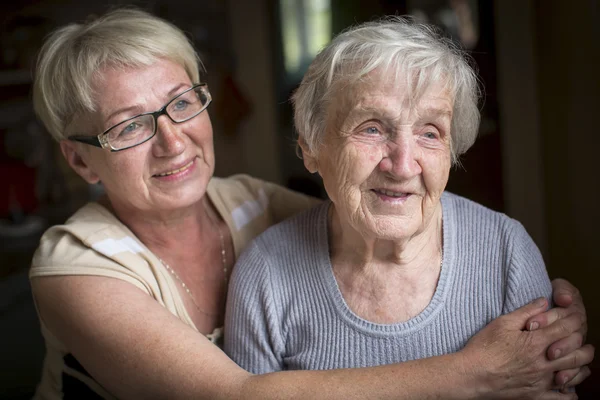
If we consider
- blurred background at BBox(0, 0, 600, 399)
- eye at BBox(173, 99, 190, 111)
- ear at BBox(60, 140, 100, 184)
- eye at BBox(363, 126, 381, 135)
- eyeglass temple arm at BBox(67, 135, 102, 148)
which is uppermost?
eye at BBox(173, 99, 190, 111)

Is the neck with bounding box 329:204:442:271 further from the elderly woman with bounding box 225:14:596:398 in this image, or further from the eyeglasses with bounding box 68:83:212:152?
the eyeglasses with bounding box 68:83:212:152

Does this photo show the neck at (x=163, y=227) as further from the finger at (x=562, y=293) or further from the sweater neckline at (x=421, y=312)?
the finger at (x=562, y=293)

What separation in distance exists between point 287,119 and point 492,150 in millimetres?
1752

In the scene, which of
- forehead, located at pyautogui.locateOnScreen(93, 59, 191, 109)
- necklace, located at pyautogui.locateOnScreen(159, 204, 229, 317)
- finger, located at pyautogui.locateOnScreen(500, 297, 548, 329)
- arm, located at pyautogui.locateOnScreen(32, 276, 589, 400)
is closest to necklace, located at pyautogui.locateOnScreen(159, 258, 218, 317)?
necklace, located at pyautogui.locateOnScreen(159, 204, 229, 317)

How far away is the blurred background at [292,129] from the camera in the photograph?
9.72ft

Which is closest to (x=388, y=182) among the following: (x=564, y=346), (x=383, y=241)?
(x=383, y=241)

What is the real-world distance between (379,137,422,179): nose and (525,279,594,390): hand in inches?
17.2

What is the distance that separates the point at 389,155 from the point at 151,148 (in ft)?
2.19

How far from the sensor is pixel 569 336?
154 cm

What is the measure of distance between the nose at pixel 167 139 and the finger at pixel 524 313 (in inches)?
36.5

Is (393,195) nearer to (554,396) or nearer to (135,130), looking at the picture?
(554,396)

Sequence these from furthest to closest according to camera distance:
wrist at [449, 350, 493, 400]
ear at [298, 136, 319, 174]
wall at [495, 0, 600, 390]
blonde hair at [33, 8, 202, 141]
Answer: wall at [495, 0, 600, 390], blonde hair at [33, 8, 202, 141], ear at [298, 136, 319, 174], wrist at [449, 350, 493, 400]

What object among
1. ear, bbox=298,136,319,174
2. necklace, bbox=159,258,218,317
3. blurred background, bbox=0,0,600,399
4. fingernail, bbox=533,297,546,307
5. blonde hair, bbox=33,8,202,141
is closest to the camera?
fingernail, bbox=533,297,546,307

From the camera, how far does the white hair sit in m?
1.49
